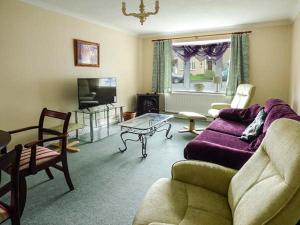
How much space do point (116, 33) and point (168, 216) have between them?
15.3 ft

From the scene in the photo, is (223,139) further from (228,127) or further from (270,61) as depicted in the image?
(270,61)

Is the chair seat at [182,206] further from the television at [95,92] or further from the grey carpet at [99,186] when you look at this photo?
the television at [95,92]

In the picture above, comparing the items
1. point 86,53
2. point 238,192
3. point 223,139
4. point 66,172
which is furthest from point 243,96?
point 66,172

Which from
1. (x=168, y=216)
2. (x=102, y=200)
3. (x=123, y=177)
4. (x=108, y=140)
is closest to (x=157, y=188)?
(x=168, y=216)

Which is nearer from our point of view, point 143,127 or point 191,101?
point 143,127

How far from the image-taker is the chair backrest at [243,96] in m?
4.24

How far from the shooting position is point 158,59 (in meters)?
5.90

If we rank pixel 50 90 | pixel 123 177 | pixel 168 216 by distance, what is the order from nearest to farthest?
pixel 168 216, pixel 123 177, pixel 50 90

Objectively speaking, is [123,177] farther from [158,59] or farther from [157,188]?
[158,59]

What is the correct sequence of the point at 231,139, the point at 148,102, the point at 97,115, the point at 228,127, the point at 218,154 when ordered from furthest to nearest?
the point at 148,102 < the point at 97,115 < the point at 228,127 < the point at 231,139 < the point at 218,154

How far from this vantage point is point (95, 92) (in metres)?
4.25

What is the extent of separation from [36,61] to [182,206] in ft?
10.3

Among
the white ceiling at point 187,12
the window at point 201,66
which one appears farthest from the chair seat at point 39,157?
the window at point 201,66

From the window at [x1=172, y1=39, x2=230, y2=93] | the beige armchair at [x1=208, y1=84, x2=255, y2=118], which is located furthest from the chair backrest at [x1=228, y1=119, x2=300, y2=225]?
the window at [x1=172, y1=39, x2=230, y2=93]
